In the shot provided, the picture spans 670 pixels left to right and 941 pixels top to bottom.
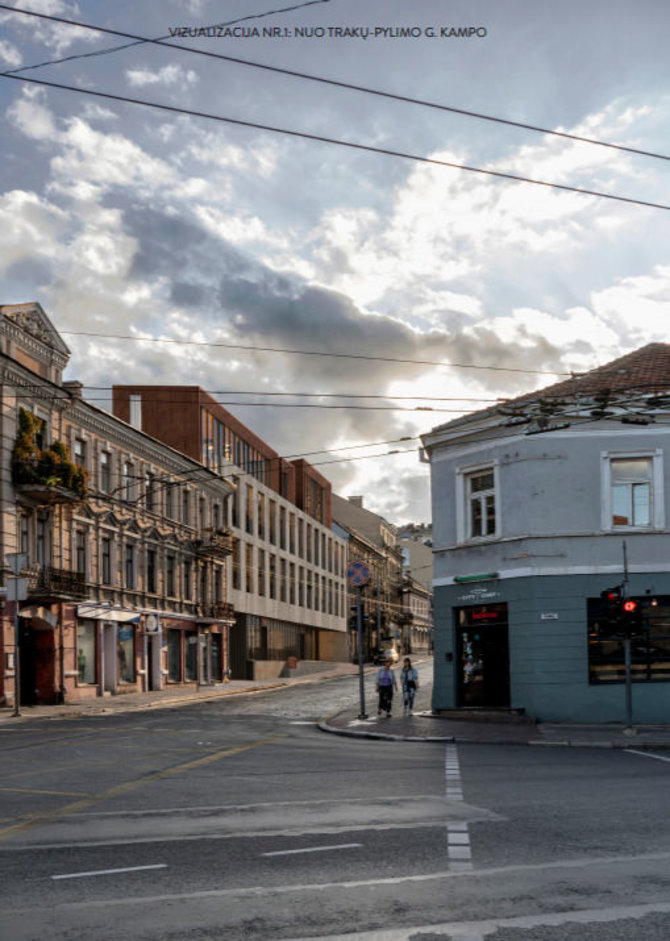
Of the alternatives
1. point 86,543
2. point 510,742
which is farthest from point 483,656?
point 86,543

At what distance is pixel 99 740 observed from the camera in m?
22.5

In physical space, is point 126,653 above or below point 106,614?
below

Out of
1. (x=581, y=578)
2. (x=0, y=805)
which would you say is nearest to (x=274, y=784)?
(x=0, y=805)

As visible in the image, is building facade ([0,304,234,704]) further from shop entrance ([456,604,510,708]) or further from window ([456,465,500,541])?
window ([456,465,500,541])

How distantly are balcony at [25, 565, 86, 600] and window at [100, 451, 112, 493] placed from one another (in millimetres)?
5893

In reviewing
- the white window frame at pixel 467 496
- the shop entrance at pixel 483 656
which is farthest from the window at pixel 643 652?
the white window frame at pixel 467 496

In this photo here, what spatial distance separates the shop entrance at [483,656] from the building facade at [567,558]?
0.10ft

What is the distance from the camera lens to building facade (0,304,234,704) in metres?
37.4

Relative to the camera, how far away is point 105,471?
4572 centimetres

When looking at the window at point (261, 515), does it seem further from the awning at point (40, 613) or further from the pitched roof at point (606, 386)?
the pitched roof at point (606, 386)

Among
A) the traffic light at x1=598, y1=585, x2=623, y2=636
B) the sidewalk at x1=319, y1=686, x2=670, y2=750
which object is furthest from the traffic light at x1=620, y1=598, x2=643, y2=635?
the sidewalk at x1=319, y1=686, x2=670, y2=750

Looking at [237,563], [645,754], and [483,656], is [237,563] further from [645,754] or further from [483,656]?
[645,754]

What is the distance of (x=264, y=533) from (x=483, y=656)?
1802 inches

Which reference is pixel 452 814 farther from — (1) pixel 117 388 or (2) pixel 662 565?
(1) pixel 117 388
